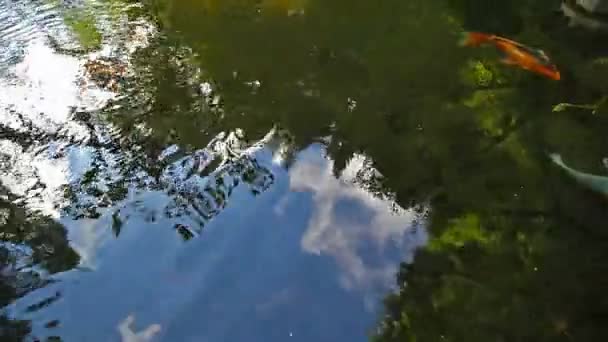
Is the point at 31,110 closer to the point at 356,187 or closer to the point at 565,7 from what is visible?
the point at 356,187

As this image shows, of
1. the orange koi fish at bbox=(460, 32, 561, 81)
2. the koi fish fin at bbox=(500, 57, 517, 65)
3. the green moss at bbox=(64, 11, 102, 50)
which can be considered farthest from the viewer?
the green moss at bbox=(64, 11, 102, 50)

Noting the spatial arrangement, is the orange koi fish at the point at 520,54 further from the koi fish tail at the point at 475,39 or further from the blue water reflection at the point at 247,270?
the blue water reflection at the point at 247,270

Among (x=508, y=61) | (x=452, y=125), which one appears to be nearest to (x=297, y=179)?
(x=452, y=125)

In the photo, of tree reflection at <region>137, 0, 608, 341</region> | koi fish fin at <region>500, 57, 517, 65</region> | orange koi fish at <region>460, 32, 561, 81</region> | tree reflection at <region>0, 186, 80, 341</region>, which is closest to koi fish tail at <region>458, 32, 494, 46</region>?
orange koi fish at <region>460, 32, 561, 81</region>

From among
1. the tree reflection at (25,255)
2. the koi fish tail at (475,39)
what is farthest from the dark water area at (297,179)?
the koi fish tail at (475,39)

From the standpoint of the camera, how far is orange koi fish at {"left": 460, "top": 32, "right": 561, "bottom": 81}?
4996 mm

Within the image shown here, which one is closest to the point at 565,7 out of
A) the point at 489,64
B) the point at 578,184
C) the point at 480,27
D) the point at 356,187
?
the point at 480,27

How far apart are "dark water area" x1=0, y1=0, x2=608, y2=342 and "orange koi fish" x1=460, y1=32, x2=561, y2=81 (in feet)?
0.27

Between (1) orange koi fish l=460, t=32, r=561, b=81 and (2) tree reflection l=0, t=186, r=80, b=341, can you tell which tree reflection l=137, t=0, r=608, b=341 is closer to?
(1) orange koi fish l=460, t=32, r=561, b=81

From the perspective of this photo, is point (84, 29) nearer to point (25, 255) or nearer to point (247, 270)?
point (25, 255)

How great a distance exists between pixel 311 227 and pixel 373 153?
2.72 ft

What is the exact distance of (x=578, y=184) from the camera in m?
3.99

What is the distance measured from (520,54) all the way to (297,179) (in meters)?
2.36

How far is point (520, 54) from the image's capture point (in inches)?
203
